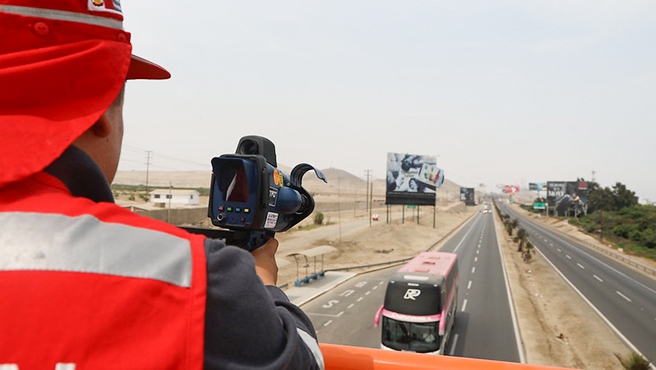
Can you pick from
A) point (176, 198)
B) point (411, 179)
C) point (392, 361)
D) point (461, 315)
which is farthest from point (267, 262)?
point (176, 198)

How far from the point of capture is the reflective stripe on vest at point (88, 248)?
2.73ft

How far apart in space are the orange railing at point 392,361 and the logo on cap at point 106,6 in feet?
5.86

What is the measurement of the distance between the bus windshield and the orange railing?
1570 centimetres

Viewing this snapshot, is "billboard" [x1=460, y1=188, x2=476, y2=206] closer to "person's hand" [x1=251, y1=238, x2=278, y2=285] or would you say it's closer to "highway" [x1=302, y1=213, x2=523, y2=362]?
"highway" [x1=302, y1=213, x2=523, y2=362]

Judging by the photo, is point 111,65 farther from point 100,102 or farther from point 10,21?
point 10,21

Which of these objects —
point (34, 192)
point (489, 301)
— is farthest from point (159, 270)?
point (489, 301)

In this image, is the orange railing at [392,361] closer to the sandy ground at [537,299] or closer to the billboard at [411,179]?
the sandy ground at [537,299]

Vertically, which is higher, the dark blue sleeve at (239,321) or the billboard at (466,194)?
the billboard at (466,194)

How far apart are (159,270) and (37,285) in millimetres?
211

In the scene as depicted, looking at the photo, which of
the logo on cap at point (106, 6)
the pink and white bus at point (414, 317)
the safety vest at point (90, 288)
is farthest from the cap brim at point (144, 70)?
the pink and white bus at point (414, 317)

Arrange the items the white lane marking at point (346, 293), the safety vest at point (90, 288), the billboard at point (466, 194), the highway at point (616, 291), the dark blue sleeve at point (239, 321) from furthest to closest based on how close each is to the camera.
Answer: the billboard at point (466, 194), the white lane marking at point (346, 293), the highway at point (616, 291), the dark blue sleeve at point (239, 321), the safety vest at point (90, 288)

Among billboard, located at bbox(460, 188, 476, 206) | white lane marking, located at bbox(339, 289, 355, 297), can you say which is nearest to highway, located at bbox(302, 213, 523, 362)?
white lane marking, located at bbox(339, 289, 355, 297)

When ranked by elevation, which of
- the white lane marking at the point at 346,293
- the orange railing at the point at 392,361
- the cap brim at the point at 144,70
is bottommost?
the white lane marking at the point at 346,293

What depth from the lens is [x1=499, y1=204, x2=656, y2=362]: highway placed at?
24.8 metres
